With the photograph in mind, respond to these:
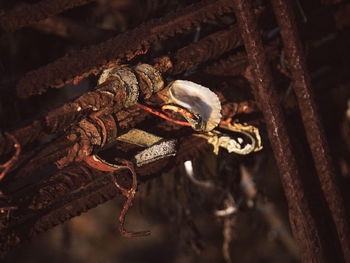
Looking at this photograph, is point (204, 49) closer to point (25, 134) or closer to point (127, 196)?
point (127, 196)

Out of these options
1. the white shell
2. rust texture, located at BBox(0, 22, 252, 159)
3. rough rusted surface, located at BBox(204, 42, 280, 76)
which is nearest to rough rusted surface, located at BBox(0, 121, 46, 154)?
rust texture, located at BBox(0, 22, 252, 159)

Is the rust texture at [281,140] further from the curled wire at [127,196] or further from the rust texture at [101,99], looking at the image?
the curled wire at [127,196]

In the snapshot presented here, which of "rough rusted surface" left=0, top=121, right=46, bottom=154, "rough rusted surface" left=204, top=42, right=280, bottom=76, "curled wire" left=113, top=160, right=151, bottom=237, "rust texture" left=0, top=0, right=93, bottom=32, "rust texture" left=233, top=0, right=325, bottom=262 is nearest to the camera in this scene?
"rough rusted surface" left=0, top=121, right=46, bottom=154

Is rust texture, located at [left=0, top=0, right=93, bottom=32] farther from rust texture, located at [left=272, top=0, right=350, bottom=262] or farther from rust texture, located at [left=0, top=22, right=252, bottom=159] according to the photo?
rust texture, located at [left=272, top=0, right=350, bottom=262]

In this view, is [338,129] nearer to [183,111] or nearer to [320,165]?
[320,165]

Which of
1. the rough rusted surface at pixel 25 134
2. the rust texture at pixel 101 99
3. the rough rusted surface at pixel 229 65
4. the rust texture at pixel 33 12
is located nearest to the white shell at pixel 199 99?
the rust texture at pixel 101 99

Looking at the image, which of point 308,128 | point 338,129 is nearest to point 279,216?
point 338,129
